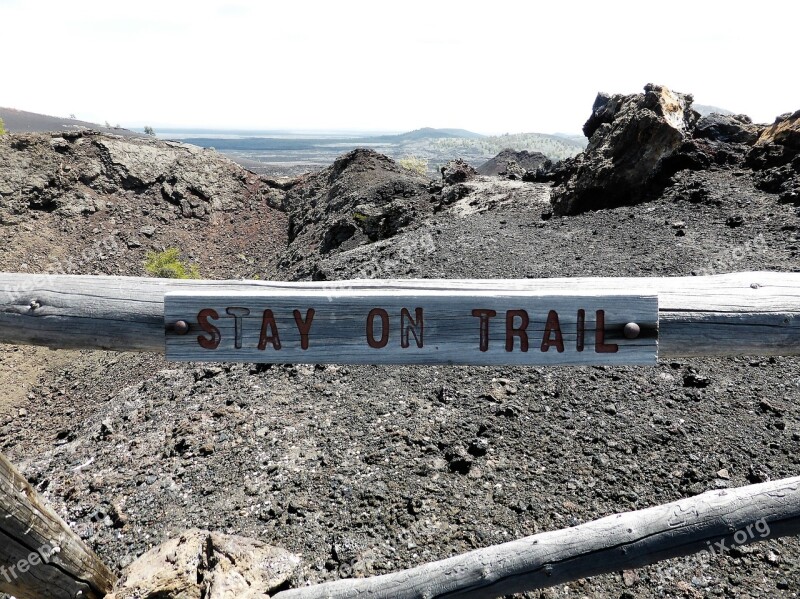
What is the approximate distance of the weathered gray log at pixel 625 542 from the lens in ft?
6.96

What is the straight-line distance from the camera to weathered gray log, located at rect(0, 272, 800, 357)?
1.96 metres

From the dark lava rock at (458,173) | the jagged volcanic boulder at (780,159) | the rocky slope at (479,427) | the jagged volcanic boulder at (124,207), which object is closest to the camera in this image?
the rocky slope at (479,427)

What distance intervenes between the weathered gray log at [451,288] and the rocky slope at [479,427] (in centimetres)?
186

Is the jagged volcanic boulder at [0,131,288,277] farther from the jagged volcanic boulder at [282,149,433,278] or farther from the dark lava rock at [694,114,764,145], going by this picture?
the dark lava rock at [694,114,764,145]

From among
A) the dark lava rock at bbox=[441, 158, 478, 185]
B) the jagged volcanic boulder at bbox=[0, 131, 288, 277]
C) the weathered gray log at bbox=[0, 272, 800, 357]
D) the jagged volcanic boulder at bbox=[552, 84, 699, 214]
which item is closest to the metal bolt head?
the weathered gray log at bbox=[0, 272, 800, 357]

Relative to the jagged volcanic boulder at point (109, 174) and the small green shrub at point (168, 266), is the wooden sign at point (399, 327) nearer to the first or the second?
the small green shrub at point (168, 266)

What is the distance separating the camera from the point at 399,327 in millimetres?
1963

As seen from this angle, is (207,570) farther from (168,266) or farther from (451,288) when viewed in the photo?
(168,266)

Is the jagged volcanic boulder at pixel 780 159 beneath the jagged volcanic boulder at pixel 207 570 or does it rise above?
above

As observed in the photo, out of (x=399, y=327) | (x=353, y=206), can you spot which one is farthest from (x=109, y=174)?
(x=399, y=327)

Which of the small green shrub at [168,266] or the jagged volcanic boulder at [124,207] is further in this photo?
the jagged volcanic boulder at [124,207]

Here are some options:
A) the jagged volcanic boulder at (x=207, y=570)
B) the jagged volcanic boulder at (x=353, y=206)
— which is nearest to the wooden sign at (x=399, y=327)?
the jagged volcanic boulder at (x=207, y=570)

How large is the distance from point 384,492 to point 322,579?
0.79 metres

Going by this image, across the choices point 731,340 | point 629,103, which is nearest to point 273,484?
point 731,340
